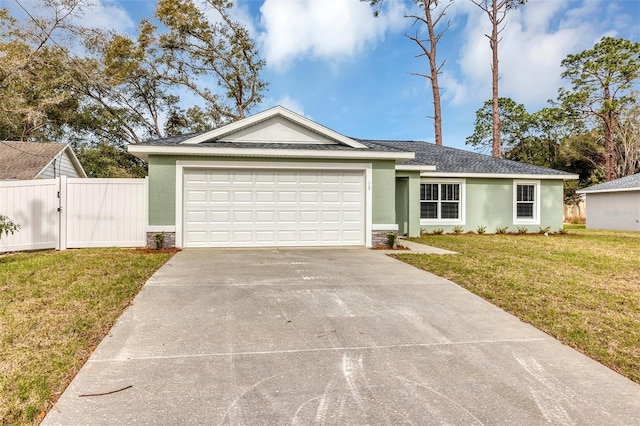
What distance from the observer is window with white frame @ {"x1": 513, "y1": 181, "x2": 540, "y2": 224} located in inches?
615

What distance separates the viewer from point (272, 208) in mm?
10203

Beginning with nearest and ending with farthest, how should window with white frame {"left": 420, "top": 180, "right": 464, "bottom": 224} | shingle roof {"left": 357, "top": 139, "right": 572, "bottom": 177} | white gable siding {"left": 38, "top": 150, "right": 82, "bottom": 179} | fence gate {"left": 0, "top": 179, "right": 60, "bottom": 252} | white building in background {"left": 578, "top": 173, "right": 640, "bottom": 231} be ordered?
fence gate {"left": 0, "top": 179, "right": 60, "bottom": 252} → window with white frame {"left": 420, "top": 180, "right": 464, "bottom": 224} → shingle roof {"left": 357, "top": 139, "right": 572, "bottom": 177} → white gable siding {"left": 38, "top": 150, "right": 82, "bottom": 179} → white building in background {"left": 578, "top": 173, "right": 640, "bottom": 231}

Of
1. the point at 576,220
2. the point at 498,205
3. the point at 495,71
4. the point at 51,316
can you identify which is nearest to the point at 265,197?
the point at 51,316

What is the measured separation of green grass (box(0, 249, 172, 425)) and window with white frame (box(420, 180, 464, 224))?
10.4 meters

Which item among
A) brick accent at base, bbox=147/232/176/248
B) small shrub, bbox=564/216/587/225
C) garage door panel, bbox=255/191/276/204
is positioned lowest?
brick accent at base, bbox=147/232/176/248

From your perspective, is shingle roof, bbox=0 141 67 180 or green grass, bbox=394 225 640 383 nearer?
green grass, bbox=394 225 640 383

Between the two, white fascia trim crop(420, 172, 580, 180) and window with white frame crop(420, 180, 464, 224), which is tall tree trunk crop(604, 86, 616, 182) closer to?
white fascia trim crop(420, 172, 580, 180)

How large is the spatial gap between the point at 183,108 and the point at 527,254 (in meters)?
25.5

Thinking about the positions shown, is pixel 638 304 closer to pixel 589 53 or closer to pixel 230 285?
pixel 230 285

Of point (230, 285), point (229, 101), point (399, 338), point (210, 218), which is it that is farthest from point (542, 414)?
point (229, 101)

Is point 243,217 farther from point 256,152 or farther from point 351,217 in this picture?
point 351,217

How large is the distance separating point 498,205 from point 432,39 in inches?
514

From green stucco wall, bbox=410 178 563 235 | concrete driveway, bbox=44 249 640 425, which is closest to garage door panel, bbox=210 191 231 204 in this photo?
concrete driveway, bbox=44 249 640 425

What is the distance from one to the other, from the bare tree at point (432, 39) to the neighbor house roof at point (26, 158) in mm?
19907
